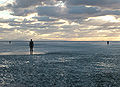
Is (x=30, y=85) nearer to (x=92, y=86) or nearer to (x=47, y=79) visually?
(x=47, y=79)

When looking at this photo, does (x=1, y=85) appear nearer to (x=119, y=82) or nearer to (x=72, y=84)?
(x=72, y=84)

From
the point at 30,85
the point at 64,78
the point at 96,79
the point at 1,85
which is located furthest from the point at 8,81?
the point at 96,79

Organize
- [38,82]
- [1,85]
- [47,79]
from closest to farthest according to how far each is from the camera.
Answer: [1,85]
[38,82]
[47,79]

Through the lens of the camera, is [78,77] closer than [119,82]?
No

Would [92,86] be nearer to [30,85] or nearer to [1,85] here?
[30,85]

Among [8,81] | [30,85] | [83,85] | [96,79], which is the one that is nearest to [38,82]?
[30,85]

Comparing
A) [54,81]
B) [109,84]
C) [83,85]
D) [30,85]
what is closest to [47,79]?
[54,81]

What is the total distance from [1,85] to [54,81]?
6306 mm

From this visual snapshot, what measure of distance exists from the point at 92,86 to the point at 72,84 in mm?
2327

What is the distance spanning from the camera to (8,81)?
22.1m

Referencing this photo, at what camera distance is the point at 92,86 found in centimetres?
2034

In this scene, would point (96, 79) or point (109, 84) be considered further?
point (96, 79)

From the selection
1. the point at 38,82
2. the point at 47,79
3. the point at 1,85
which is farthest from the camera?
the point at 47,79

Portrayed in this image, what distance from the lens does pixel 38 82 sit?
22.0m
